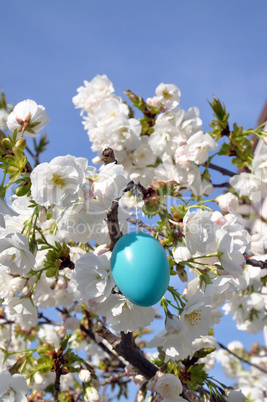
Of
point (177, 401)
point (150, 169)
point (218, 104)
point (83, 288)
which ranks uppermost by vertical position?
point (218, 104)

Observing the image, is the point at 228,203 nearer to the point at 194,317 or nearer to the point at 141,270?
the point at 194,317

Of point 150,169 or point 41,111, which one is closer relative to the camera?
point 41,111

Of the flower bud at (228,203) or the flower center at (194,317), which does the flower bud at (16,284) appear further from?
the flower bud at (228,203)

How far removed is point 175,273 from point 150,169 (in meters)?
1.63

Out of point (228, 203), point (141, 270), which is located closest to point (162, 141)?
point (228, 203)

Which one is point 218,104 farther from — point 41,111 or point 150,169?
point 41,111

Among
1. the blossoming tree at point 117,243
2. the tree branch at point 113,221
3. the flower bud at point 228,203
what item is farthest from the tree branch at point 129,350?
the flower bud at point 228,203

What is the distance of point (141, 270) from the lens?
112 centimetres

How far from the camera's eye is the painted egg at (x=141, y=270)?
1.13 m

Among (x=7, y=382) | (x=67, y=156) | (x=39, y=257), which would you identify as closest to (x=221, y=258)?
(x=67, y=156)

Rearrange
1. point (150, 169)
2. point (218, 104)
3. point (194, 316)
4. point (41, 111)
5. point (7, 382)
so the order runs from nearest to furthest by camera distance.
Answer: point (194, 316) < point (41, 111) < point (7, 382) < point (218, 104) < point (150, 169)

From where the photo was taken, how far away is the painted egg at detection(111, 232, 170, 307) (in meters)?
1.13

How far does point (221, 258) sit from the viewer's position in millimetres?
1352

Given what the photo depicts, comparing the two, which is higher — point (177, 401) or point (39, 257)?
point (39, 257)
